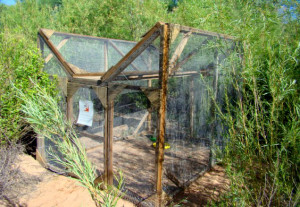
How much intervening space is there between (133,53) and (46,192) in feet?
9.98

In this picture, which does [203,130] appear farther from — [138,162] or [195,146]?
[138,162]

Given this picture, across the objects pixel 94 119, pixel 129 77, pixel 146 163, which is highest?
pixel 129 77

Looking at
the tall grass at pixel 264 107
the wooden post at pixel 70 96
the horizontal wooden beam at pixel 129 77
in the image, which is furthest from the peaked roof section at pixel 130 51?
the tall grass at pixel 264 107

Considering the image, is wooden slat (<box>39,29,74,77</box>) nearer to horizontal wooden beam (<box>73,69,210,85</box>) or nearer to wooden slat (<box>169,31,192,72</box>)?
horizontal wooden beam (<box>73,69,210,85</box>)

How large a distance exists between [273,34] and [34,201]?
444 cm

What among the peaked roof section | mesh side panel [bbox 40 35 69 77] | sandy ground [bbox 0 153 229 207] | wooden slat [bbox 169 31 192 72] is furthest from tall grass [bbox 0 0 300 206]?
mesh side panel [bbox 40 35 69 77]

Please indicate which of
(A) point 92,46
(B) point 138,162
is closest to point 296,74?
(B) point 138,162

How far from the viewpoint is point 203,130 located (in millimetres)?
5070

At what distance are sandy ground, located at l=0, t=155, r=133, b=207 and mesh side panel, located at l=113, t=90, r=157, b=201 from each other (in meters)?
0.88

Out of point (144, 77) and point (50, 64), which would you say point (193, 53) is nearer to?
point (144, 77)

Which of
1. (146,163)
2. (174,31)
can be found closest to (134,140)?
(146,163)

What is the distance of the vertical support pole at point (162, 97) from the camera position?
339 cm

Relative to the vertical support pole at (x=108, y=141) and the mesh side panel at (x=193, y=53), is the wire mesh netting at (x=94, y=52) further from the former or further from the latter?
the vertical support pole at (x=108, y=141)

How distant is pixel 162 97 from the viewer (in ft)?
11.6
